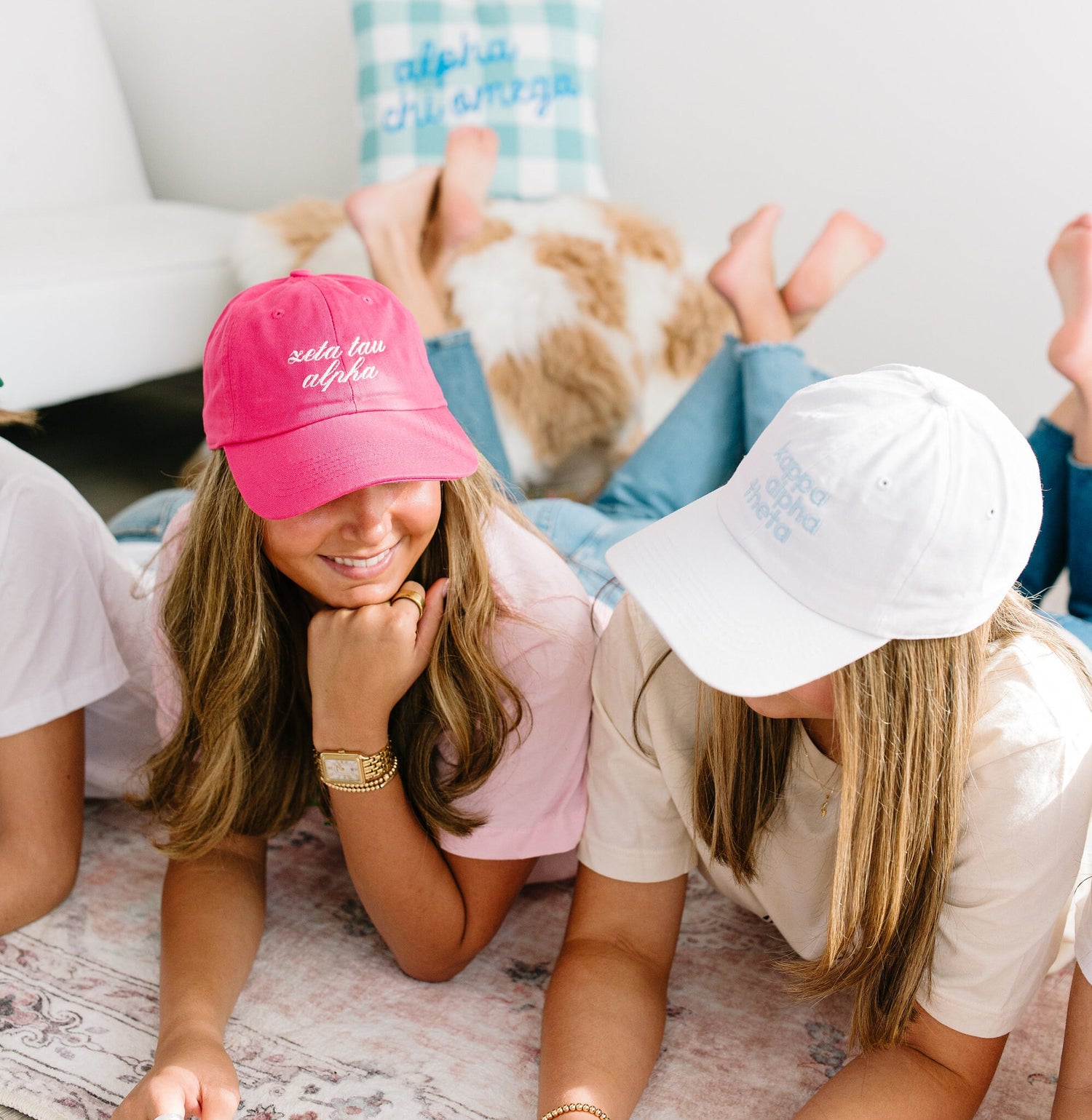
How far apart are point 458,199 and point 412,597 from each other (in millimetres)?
802

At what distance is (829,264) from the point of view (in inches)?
56.4

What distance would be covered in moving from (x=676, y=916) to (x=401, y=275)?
91 cm

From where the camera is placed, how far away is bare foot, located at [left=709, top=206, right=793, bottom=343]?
137cm

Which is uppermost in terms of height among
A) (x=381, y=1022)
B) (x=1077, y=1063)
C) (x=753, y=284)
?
(x=753, y=284)

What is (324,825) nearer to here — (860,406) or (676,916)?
(676,916)

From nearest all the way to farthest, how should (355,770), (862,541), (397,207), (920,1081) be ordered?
(862,541)
(920,1081)
(355,770)
(397,207)

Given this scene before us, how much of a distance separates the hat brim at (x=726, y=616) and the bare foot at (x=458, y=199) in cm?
89

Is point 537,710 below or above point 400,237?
below

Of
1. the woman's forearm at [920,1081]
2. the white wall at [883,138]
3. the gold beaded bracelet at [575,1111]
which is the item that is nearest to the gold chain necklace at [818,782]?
the woman's forearm at [920,1081]

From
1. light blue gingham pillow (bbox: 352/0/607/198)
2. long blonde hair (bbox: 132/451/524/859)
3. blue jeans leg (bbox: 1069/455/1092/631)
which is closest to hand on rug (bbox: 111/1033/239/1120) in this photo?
long blonde hair (bbox: 132/451/524/859)

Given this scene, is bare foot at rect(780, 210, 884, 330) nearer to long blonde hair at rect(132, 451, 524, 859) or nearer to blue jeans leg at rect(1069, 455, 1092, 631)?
blue jeans leg at rect(1069, 455, 1092, 631)

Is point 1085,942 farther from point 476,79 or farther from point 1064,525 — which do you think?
point 476,79

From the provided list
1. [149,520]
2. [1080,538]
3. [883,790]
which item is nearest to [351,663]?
[883,790]

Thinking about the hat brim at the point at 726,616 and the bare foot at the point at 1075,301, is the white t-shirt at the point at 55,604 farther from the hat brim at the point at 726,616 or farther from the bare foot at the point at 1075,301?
the bare foot at the point at 1075,301
